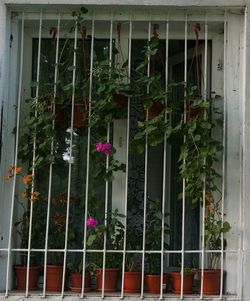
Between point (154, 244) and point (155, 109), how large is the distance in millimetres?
884

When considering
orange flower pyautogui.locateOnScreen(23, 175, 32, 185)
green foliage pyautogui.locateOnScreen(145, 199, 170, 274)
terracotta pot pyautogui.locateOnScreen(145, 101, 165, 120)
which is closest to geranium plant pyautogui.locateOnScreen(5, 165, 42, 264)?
orange flower pyautogui.locateOnScreen(23, 175, 32, 185)

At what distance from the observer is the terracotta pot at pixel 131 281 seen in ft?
11.9

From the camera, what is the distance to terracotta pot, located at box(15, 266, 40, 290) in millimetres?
3678

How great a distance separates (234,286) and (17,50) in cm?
213

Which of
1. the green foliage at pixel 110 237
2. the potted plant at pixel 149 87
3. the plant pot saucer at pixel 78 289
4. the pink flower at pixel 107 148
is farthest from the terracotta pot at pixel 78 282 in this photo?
the potted plant at pixel 149 87

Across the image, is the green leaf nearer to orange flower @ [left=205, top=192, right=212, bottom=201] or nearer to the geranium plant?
the geranium plant

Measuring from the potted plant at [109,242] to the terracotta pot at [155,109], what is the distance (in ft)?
2.26

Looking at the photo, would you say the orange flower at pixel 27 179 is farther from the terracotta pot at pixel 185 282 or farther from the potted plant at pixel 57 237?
the terracotta pot at pixel 185 282

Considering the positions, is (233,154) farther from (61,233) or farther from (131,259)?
(61,233)

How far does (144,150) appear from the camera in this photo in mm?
3803

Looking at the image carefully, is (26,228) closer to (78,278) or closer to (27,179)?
(27,179)

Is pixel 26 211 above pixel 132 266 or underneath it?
above

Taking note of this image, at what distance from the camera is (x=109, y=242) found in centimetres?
369

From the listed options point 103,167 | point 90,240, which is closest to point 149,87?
point 103,167
